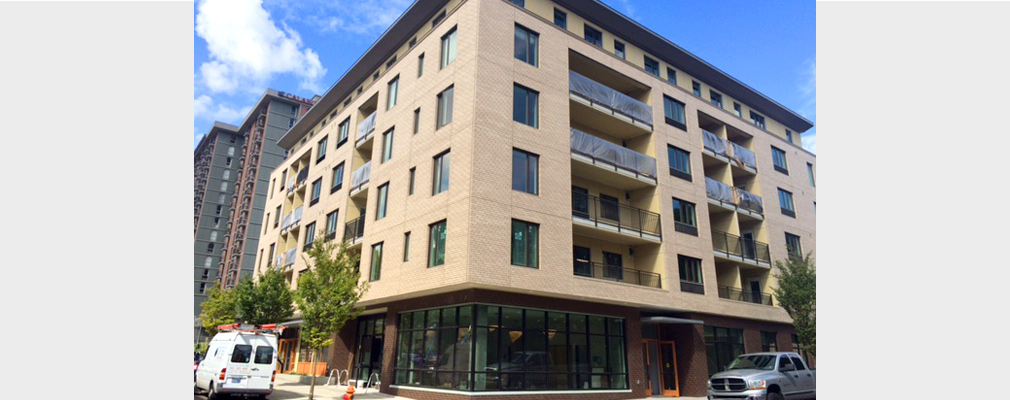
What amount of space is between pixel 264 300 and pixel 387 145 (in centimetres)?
976

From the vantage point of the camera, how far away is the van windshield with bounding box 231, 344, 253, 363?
720 inches

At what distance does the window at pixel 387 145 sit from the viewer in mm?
26308

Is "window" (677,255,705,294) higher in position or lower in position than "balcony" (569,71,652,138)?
lower

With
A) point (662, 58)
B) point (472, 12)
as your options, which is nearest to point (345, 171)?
point (472, 12)

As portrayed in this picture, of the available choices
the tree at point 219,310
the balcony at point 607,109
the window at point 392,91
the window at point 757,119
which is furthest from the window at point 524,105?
the window at point 757,119

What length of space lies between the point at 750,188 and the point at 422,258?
21.5 meters

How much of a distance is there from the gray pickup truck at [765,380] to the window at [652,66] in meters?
16.7

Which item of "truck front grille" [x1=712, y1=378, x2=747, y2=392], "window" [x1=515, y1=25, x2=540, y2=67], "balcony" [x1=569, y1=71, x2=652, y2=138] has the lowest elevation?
"truck front grille" [x1=712, y1=378, x2=747, y2=392]

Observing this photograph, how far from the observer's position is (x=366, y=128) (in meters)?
30.1

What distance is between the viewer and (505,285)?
18.9 meters

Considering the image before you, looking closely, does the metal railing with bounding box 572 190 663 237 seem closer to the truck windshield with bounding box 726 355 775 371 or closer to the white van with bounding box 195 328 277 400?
the truck windshield with bounding box 726 355 775 371

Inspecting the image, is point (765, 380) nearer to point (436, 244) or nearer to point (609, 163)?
point (609, 163)

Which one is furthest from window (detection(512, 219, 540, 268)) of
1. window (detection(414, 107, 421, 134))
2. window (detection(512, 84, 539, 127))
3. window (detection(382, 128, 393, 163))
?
window (detection(382, 128, 393, 163))

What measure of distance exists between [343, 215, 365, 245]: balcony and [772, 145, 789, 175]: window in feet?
82.3
